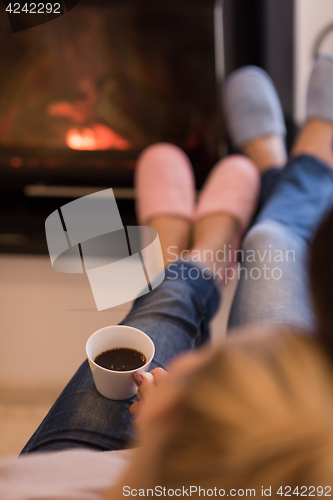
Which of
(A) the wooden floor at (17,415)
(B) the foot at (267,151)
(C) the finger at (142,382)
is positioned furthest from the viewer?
(B) the foot at (267,151)

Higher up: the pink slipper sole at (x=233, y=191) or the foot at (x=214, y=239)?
the pink slipper sole at (x=233, y=191)

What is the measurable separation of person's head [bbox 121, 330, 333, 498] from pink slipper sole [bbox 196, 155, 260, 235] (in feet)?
2.29

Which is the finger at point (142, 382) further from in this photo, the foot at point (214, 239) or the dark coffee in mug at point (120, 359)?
the foot at point (214, 239)

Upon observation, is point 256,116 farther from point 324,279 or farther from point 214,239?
point 324,279

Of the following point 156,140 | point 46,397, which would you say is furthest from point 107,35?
point 46,397

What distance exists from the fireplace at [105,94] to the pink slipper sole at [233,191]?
81 millimetres

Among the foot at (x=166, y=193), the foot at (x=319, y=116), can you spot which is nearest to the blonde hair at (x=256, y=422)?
the foot at (x=166, y=193)

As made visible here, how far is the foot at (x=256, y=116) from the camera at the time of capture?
103 cm

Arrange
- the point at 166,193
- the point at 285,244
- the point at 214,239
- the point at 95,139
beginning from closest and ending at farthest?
the point at 285,244 < the point at 214,239 < the point at 166,193 < the point at 95,139

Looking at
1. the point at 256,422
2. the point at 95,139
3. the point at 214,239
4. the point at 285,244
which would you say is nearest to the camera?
the point at 256,422

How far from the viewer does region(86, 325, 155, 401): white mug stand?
389 mm

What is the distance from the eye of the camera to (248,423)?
0.18 meters

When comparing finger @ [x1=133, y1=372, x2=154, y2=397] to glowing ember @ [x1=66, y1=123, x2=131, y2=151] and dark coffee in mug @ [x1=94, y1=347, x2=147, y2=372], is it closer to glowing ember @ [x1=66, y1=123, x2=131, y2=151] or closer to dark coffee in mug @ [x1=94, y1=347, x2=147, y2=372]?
dark coffee in mug @ [x1=94, y1=347, x2=147, y2=372]

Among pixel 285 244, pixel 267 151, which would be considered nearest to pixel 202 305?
pixel 285 244
